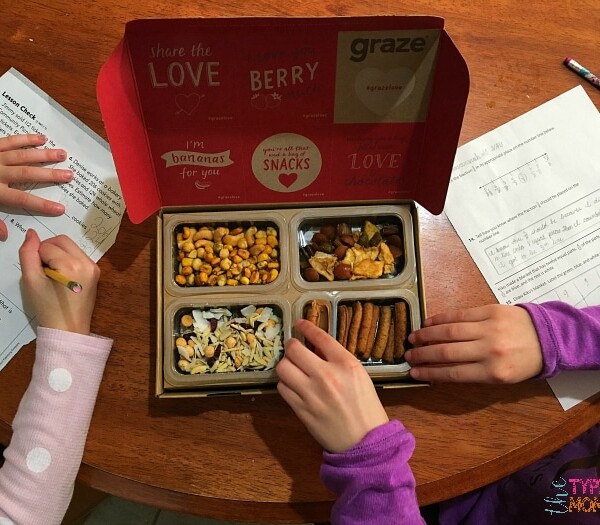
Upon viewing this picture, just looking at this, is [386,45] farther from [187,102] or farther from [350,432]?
[350,432]

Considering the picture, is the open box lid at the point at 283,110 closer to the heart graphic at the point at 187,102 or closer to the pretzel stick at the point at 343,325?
the heart graphic at the point at 187,102

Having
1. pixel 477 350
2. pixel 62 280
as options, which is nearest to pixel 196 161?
pixel 62 280

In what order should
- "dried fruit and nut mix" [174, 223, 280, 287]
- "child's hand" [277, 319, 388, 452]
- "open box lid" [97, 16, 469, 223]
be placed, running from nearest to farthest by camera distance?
"open box lid" [97, 16, 469, 223] → "child's hand" [277, 319, 388, 452] → "dried fruit and nut mix" [174, 223, 280, 287]

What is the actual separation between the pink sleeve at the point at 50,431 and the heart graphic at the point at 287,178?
0.37m

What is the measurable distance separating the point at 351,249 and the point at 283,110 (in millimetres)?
255

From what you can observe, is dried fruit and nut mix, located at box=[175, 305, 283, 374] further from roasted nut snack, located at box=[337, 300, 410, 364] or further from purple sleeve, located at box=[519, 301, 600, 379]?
purple sleeve, located at box=[519, 301, 600, 379]

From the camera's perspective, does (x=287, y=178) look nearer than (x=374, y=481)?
No

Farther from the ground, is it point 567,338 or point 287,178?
point 287,178

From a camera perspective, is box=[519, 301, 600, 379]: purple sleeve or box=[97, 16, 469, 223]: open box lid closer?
box=[97, 16, 469, 223]: open box lid

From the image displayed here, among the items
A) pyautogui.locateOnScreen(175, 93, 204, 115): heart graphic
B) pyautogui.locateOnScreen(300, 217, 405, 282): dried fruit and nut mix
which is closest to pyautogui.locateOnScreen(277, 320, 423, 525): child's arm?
pyautogui.locateOnScreen(300, 217, 405, 282): dried fruit and nut mix

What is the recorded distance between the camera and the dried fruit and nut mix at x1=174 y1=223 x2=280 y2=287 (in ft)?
2.82

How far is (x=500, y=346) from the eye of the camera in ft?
2.59

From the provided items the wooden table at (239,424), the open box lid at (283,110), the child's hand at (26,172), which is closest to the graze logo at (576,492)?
the wooden table at (239,424)

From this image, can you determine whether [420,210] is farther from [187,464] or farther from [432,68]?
[187,464]
